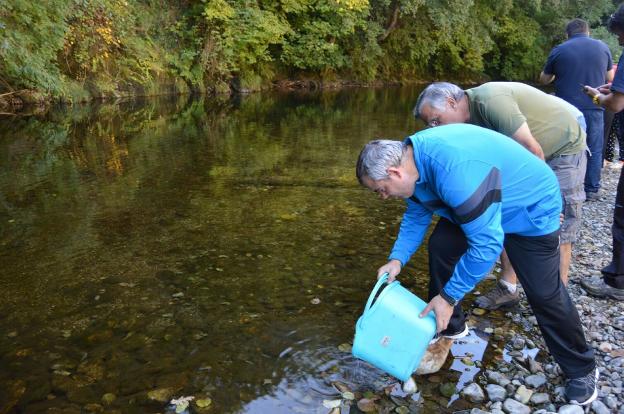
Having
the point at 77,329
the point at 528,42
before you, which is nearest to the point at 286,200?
the point at 77,329

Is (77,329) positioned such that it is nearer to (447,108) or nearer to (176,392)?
(176,392)

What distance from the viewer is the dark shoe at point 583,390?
117 inches

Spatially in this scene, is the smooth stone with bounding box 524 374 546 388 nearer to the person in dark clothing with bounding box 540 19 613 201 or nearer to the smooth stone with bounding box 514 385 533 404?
the smooth stone with bounding box 514 385 533 404

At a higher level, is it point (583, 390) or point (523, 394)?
point (583, 390)

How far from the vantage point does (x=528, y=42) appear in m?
33.1

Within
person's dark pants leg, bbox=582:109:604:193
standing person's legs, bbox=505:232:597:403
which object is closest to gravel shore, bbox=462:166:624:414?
standing person's legs, bbox=505:232:597:403

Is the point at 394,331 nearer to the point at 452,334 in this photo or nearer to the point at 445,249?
the point at 445,249

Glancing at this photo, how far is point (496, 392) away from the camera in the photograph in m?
3.17

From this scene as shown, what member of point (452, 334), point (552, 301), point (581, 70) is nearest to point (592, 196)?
point (581, 70)

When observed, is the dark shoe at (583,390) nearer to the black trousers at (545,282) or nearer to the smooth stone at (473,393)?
the black trousers at (545,282)

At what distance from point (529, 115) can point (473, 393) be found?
5.94 feet

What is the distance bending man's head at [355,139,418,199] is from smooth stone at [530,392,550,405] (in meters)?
1.56

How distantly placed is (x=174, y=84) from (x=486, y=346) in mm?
19573

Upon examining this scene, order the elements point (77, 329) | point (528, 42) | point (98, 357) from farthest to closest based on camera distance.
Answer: point (528, 42), point (77, 329), point (98, 357)
